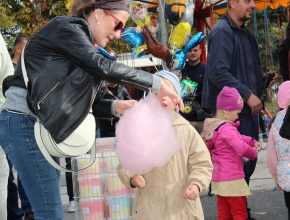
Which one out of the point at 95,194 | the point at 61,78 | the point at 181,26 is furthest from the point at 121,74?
the point at 181,26

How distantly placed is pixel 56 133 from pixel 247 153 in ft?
7.95

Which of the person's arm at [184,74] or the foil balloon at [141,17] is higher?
the foil balloon at [141,17]

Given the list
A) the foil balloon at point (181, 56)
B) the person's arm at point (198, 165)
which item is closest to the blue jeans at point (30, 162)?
the person's arm at point (198, 165)

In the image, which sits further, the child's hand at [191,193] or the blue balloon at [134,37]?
the blue balloon at [134,37]

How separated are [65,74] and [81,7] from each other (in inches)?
18.9

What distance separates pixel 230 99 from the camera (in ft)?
16.1

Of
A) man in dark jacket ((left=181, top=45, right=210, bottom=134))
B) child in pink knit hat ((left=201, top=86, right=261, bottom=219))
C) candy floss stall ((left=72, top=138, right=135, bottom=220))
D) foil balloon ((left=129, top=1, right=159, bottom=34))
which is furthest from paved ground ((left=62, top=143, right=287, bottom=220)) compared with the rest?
foil balloon ((left=129, top=1, right=159, bottom=34))

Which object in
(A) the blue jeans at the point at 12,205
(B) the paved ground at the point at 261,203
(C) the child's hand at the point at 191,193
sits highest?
(C) the child's hand at the point at 191,193

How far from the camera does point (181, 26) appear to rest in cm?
682

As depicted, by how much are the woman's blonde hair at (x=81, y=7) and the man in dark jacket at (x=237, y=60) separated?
7.37ft

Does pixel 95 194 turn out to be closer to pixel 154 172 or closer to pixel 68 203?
pixel 154 172

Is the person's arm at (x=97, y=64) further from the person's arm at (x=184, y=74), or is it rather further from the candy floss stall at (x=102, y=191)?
the person's arm at (x=184, y=74)

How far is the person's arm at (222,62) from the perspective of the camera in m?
5.10

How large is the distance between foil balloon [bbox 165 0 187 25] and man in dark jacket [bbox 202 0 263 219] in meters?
1.51
